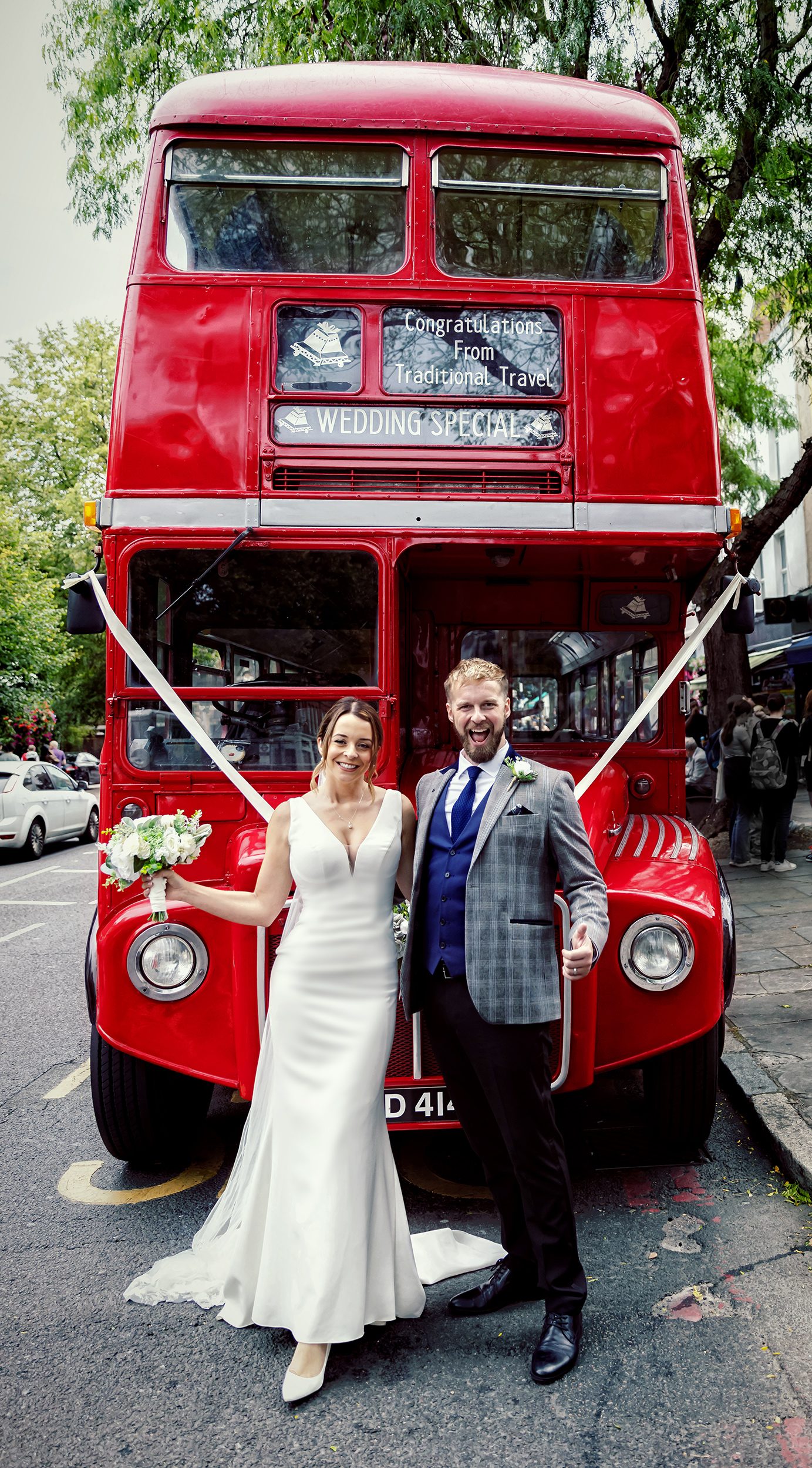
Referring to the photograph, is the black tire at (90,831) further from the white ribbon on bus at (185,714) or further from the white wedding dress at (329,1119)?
the white wedding dress at (329,1119)

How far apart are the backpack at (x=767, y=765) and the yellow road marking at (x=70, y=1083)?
6567mm

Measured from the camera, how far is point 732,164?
9.61 meters

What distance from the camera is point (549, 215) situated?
4.18 meters

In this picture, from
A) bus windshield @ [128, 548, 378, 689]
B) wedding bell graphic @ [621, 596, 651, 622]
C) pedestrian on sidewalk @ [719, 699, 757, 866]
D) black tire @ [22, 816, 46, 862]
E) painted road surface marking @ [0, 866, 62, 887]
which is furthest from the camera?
black tire @ [22, 816, 46, 862]

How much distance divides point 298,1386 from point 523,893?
141cm

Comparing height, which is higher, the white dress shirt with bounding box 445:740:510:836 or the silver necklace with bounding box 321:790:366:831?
the white dress shirt with bounding box 445:740:510:836

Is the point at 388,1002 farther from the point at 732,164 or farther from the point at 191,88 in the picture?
the point at 732,164

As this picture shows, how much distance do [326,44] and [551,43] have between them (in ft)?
6.35

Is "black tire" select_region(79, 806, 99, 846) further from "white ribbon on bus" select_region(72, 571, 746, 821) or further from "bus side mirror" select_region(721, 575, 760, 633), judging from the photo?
"bus side mirror" select_region(721, 575, 760, 633)

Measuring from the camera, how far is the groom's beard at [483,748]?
2.91 metres

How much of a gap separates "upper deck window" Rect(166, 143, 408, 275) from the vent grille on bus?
83 cm

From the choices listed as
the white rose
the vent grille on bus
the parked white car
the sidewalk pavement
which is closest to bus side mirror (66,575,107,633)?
the vent grille on bus

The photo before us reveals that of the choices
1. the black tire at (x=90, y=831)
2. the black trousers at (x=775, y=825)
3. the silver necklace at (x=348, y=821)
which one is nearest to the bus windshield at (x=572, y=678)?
the silver necklace at (x=348, y=821)

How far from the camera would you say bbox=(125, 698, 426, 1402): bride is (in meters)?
2.78
